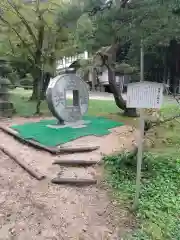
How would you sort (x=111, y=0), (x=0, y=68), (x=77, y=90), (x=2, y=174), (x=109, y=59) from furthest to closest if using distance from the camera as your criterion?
(x=0, y=68) → (x=109, y=59) → (x=77, y=90) → (x=111, y=0) → (x=2, y=174)

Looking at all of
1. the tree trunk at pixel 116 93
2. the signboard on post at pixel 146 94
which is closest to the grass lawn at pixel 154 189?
the signboard on post at pixel 146 94

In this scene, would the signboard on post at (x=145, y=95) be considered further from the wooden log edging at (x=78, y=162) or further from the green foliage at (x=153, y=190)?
the wooden log edging at (x=78, y=162)

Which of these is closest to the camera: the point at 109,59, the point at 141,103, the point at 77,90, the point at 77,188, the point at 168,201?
the point at 141,103

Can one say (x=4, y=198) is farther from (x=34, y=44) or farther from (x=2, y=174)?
(x=34, y=44)

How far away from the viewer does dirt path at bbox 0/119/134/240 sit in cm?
297

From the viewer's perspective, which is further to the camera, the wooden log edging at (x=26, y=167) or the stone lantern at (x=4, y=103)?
the stone lantern at (x=4, y=103)

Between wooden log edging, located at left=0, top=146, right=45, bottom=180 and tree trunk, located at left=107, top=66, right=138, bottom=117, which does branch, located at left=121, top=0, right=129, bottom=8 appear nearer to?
tree trunk, located at left=107, top=66, right=138, bottom=117

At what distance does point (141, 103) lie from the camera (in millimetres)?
3332

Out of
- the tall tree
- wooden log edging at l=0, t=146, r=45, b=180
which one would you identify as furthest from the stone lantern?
wooden log edging at l=0, t=146, r=45, b=180

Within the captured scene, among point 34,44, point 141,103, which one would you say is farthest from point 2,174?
point 34,44

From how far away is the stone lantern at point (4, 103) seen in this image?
9.83 m

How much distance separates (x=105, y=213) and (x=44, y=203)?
2.59ft

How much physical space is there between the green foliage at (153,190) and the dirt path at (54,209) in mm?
219

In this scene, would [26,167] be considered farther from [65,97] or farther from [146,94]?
[65,97]
